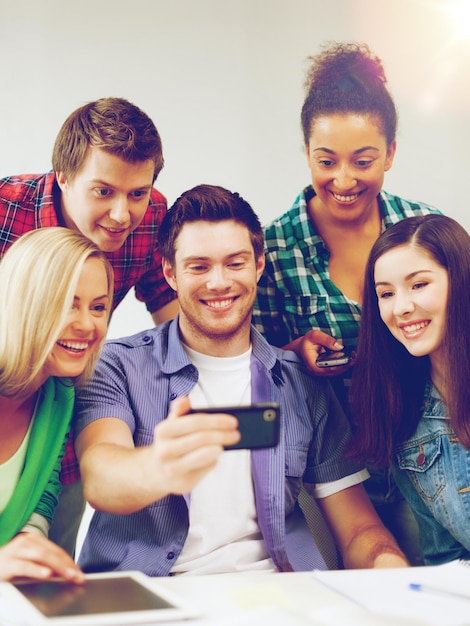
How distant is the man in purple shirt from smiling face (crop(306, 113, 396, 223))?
0.38 m

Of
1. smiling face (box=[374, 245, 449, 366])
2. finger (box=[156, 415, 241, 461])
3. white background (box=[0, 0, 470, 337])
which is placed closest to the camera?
finger (box=[156, 415, 241, 461])

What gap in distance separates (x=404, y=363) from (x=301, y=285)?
1.49ft

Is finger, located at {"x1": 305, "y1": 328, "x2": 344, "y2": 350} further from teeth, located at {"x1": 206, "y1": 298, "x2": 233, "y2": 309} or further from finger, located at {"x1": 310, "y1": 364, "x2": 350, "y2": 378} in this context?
teeth, located at {"x1": 206, "y1": 298, "x2": 233, "y2": 309}

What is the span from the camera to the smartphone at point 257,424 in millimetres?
1098

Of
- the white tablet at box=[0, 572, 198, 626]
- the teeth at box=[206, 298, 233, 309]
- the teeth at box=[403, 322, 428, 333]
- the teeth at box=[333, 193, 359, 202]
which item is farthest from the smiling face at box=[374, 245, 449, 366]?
the white tablet at box=[0, 572, 198, 626]

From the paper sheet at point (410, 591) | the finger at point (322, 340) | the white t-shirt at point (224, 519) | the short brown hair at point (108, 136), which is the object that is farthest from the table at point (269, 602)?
the short brown hair at point (108, 136)

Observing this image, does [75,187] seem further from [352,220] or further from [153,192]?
[352,220]

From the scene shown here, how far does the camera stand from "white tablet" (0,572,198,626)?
3.06ft

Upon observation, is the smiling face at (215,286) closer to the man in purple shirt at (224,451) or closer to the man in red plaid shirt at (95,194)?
the man in purple shirt at (224,451)

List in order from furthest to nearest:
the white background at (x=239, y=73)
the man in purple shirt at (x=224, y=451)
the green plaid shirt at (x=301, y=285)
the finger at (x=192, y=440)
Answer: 1. the white background at (x=239, y=73)
2. the green plaid shirt at (x=301, y=285)
3. the man in purple shirt at (x=224, y=451)
4. the finger at (x=192, y=440)

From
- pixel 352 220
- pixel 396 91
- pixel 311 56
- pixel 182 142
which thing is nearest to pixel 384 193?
pixel 352 220

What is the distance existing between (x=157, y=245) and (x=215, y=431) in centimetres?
107

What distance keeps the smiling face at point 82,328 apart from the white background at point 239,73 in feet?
2.30

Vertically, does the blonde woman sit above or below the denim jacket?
above
